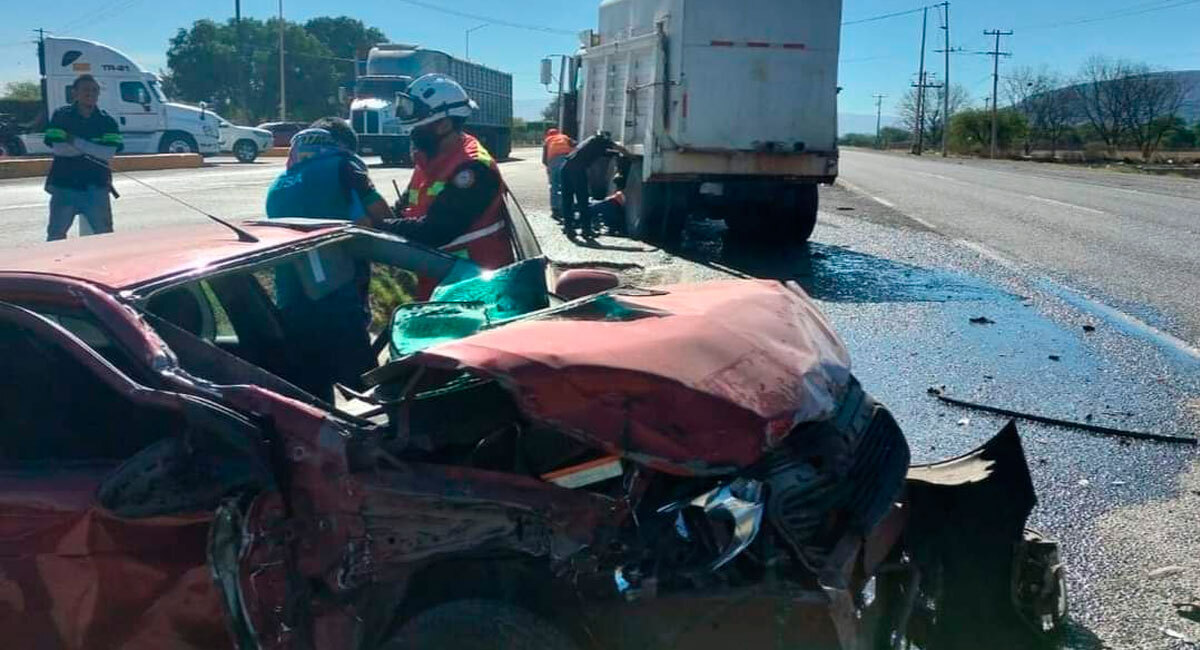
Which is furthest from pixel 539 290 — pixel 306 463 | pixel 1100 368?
pixel 1100 368

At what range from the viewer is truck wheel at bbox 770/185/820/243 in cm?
1350

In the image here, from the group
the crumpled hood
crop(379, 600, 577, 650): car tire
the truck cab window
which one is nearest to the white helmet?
the crumpled hood

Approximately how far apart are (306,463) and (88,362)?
570 mm

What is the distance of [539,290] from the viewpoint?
3699mm

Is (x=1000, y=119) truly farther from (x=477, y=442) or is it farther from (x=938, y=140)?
(x=477, y=442)

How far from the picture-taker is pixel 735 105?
12.3 metres

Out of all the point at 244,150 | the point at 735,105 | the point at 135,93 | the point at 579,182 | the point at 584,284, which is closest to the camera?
the point at 584,284

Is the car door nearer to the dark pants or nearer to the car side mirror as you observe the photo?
the car side mirror

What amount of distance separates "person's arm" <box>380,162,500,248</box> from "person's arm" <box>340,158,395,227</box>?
0.63ft

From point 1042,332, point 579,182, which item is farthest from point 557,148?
point 1042,332

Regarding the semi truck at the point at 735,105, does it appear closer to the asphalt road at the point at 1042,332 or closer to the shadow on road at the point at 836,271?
the shadow on road at the point at 836,271

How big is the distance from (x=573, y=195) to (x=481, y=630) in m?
11.9

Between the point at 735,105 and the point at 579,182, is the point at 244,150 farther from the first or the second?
the point at 735,105

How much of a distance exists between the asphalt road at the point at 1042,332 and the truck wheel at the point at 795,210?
1.09 ft
